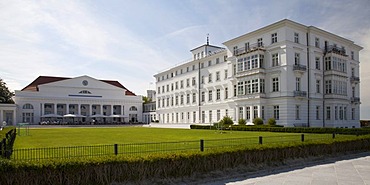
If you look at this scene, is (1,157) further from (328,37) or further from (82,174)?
(328,37)

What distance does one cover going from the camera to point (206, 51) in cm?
5700

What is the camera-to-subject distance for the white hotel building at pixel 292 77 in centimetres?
3684

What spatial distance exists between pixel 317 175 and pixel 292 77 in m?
27.7

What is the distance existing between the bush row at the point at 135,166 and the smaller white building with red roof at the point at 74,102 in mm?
68720

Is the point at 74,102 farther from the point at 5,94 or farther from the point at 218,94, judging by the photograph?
the point at 218,94

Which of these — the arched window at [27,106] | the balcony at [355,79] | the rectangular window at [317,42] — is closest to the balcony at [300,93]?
the rectangular window at [317,42]

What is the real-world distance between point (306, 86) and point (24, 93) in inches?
2629

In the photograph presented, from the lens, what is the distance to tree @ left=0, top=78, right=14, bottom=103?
7836 cm

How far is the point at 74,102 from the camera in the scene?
8131 cm

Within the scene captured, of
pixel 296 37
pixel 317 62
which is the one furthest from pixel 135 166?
pixel 317 62

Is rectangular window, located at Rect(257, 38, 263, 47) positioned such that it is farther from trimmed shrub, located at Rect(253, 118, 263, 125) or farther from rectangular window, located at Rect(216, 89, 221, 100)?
rectangular window, located at Rect(216, 89, 221, 100)

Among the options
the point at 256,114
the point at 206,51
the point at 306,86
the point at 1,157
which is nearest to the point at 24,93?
the point at 206,51

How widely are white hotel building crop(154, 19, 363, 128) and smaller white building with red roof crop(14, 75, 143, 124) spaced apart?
46.1 metres

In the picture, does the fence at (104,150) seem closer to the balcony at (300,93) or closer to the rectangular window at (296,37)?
the balcony at (300,93)
